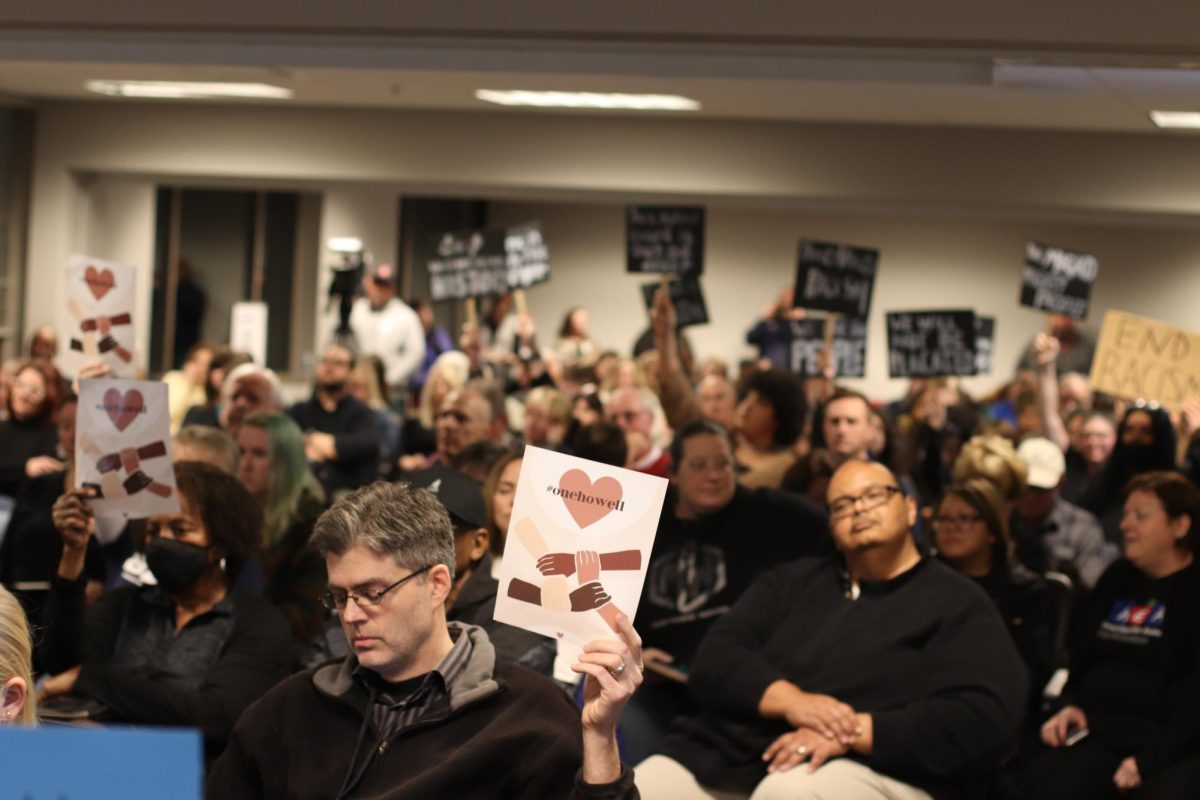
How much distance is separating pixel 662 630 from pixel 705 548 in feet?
0.98

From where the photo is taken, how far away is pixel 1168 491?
5113 millimetres

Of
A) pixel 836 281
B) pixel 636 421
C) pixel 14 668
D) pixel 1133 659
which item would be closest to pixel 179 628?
pixel 14 668

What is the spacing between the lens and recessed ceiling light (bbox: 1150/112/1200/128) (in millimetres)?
7535

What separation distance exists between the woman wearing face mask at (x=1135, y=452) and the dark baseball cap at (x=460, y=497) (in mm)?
3632

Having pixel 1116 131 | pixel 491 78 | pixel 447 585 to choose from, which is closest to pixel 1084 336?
pixel 1116 131

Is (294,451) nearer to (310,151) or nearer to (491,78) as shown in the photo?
(491,78)

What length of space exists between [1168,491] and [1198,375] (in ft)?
6.72

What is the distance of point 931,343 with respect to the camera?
8.50m

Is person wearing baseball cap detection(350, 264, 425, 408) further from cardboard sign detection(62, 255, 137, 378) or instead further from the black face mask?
the black face mask

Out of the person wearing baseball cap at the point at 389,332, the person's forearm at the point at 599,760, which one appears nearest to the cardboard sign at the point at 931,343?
the person wearing baseball cap at the point at 389,332

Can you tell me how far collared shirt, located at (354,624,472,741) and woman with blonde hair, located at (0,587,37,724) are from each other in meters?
0.75

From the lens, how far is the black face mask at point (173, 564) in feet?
13.7

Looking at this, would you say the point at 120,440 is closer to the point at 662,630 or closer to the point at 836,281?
the point at 662,630

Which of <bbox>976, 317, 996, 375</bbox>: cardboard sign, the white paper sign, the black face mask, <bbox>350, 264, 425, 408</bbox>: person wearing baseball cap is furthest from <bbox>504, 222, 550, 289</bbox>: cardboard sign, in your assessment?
the black face mask
